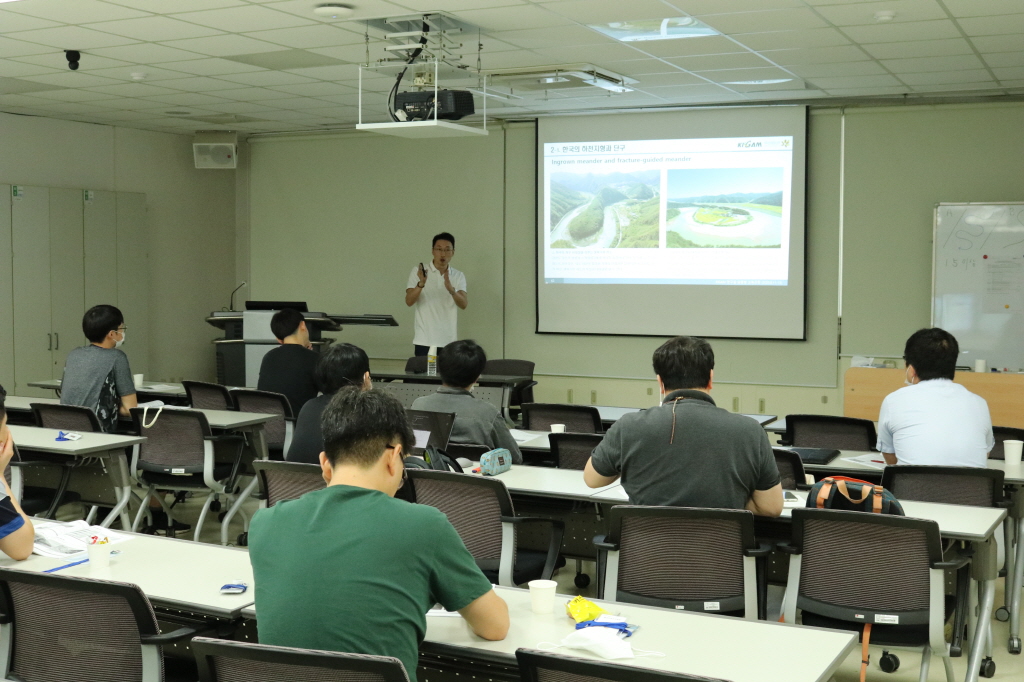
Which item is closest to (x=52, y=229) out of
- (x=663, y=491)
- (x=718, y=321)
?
(x=718, y=321)

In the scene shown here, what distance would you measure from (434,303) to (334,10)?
4283mm

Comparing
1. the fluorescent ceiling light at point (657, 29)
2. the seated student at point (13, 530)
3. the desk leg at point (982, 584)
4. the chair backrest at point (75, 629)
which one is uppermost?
the fluorescent ceiling light at point (657, 29)

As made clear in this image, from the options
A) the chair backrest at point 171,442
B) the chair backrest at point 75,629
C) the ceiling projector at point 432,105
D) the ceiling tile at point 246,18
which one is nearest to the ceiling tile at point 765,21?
the ceiling projector at point 432,105

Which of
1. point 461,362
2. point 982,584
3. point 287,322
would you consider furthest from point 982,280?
point 287,322

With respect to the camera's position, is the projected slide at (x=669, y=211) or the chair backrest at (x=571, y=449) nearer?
the chair backrest at (x=571, y=449)

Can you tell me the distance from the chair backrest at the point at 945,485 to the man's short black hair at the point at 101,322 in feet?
13.5

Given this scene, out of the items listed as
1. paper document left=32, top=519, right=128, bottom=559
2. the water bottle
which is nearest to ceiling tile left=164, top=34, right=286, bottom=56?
the water bottle

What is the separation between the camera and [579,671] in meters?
1.67

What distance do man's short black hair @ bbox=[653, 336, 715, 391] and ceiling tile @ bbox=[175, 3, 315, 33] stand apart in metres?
3.19

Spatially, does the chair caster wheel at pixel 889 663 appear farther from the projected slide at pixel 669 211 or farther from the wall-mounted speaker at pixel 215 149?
the wall-mounted speaker at pixel 215 149

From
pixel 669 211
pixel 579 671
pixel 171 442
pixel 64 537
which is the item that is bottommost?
pixel 171 442

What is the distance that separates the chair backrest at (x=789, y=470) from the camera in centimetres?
394

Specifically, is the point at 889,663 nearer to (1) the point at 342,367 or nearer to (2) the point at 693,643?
(2) the point at 693,643

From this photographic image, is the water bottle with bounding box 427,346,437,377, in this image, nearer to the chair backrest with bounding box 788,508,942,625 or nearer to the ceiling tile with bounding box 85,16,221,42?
the ceiling tile with bounding box 85,16,221,42
